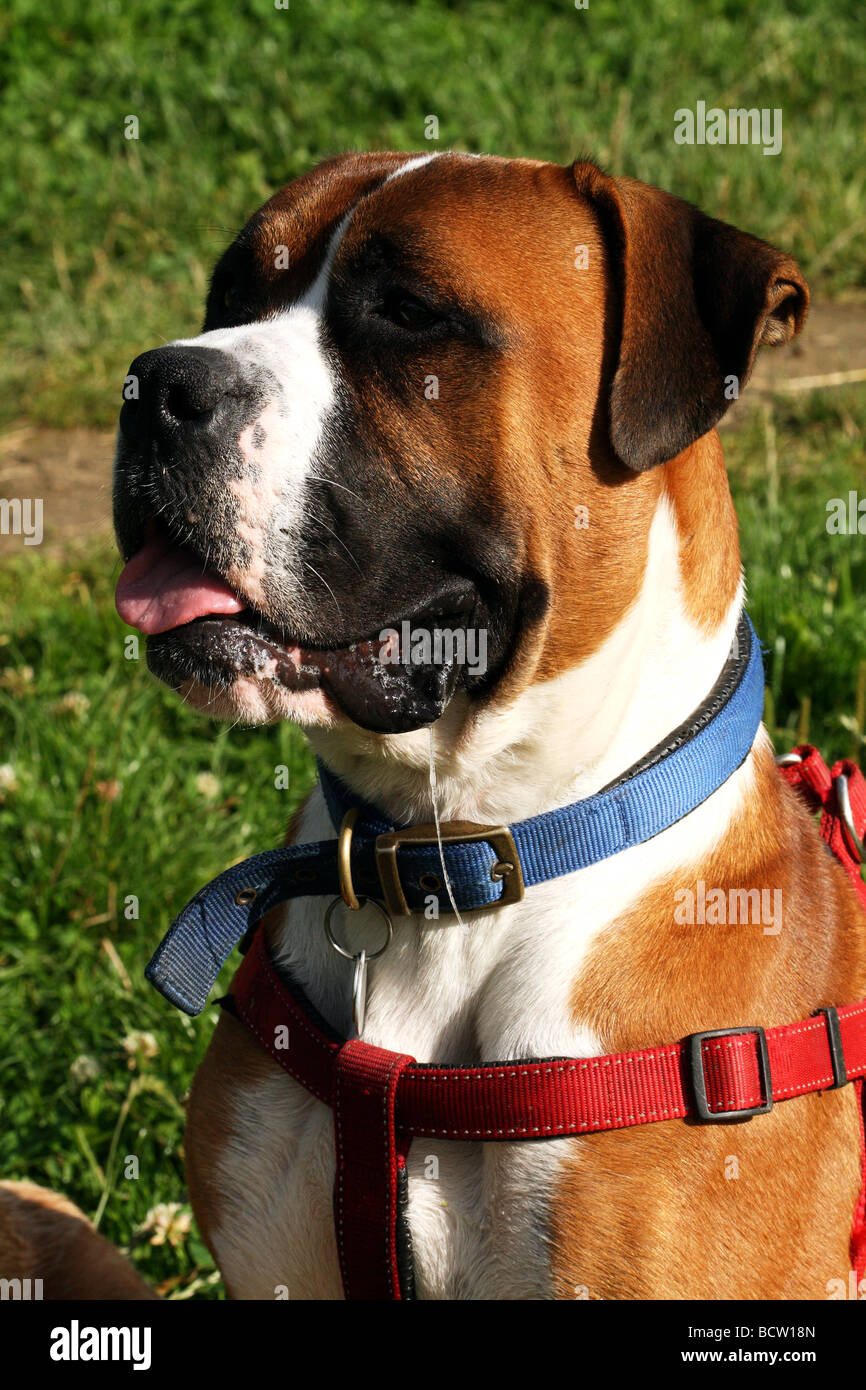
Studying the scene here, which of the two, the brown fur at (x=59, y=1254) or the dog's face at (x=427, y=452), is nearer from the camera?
the dog's face at (x=427, y=452)

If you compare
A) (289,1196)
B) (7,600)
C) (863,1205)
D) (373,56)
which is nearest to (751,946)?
(863,1205)

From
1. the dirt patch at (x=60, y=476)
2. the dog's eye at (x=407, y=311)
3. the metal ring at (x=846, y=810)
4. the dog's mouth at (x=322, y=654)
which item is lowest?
the metal ring at (x=846, y=810)

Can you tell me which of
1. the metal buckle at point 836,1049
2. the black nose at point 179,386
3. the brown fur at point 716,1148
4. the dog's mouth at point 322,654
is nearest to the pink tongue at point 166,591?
the dog's mouth at point 322,654

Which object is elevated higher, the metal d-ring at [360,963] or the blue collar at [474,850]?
the blue collar at [474,850]

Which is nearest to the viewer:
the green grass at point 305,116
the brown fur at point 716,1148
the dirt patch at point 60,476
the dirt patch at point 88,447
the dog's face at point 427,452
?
the brown fur at point 716,1148

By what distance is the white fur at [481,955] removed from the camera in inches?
87.4

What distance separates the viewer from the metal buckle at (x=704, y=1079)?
2.14 meters

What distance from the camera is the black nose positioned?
86.4 inches

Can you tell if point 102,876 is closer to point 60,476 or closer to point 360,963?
point 360,963

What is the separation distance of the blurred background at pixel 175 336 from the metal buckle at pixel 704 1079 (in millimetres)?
1381

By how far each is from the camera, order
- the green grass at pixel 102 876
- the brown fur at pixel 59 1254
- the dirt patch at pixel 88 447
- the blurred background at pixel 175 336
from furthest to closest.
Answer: the dirt patch at pixel 88 447, the blurred background at pixel 175 336, the green grass at pixel 102 876, the brown fur at pixel 59 1254

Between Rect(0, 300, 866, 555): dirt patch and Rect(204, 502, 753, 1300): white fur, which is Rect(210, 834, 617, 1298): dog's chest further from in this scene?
Rect(0, 300, 866, 555): dirt patch

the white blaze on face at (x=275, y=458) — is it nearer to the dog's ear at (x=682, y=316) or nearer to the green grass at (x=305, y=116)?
the dog's ear at (x=682, y=316)

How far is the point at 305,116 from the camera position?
7160mm
